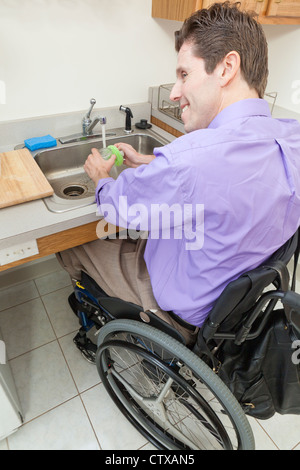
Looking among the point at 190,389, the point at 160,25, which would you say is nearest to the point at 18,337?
the point at 190,389

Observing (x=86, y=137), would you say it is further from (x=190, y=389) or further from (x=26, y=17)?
(x=190, y=389)

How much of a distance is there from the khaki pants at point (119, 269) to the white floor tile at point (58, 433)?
65cm

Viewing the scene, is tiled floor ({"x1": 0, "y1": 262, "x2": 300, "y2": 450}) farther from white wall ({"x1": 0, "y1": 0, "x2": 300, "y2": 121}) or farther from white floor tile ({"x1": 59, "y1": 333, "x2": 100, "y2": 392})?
white wall ({"x1": 0, "y1": 0, "x2": 300, "y2": 121})

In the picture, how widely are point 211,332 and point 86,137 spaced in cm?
118

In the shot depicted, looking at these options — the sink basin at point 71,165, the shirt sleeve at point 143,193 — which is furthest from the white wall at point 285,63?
the shirt sleeve at point 143,193

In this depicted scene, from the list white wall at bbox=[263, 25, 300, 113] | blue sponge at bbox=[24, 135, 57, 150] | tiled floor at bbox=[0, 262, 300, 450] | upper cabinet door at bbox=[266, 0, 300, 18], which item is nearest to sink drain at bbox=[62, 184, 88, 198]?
blue sponge at bbox=[24, 135, 57, 150]

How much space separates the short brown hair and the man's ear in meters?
0.01

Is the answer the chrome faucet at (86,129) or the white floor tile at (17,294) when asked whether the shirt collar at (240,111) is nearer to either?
the chrome faucet at (86,129)

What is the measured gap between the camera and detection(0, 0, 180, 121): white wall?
4.04 feet

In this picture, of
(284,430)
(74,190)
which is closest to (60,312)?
(74,190)

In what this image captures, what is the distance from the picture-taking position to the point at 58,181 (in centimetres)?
146

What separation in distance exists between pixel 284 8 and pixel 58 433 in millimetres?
2126

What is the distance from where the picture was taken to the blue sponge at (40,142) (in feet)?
4.41

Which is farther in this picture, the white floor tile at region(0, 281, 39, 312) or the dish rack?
the white floor tile at region(0, 281, 39, 312)
